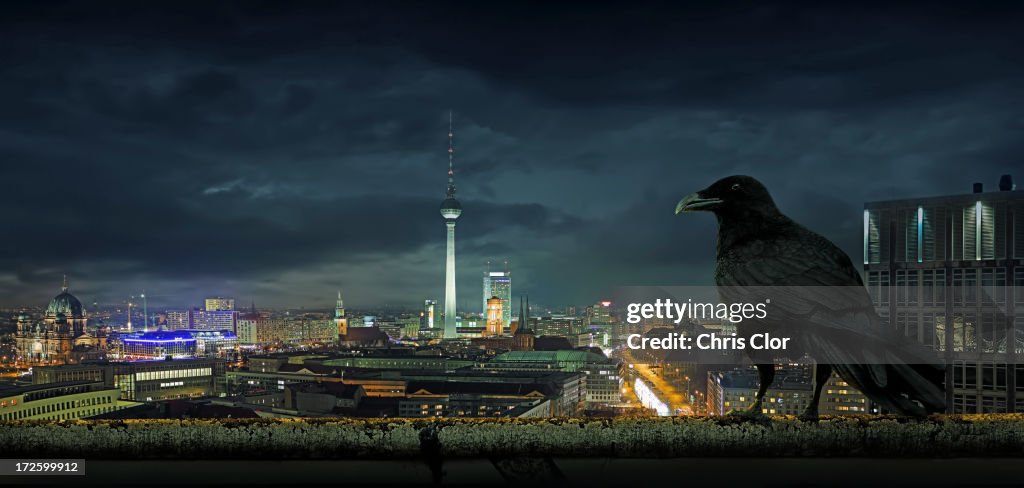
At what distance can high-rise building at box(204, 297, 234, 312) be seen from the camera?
491 ft

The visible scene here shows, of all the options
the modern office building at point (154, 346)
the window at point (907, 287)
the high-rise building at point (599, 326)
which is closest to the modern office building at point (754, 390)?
the window at point (907, 287)

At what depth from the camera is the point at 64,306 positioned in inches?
3474

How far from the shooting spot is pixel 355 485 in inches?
204

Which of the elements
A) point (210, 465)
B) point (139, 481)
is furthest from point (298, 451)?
point (139, 481)

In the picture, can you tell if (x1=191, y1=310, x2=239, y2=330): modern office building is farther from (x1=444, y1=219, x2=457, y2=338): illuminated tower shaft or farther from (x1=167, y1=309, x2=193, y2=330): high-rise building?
(x1=444, y1=219, x2=457, y2=338): illuminated tower shaft

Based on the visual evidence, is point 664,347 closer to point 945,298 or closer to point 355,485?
point 355,485

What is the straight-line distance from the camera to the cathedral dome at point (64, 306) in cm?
8800

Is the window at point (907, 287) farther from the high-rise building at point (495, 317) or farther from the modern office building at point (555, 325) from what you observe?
the high-rise building at point (495, 317)

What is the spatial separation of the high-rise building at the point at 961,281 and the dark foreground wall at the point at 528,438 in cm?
1476

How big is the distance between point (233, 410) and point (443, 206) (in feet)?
291

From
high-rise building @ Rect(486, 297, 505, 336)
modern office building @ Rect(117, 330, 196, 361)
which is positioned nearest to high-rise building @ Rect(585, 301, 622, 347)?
high-rise building @ Rect(486, 297, 505, 336)

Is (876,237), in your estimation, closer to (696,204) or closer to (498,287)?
(696,204)

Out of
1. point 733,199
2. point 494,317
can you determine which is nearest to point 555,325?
point 494,317

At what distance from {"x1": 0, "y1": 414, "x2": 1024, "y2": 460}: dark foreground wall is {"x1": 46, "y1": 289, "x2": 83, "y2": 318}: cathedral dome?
319 ft
